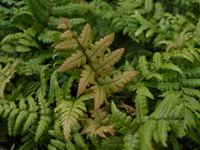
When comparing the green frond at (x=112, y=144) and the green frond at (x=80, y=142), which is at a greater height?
the green frond at (x=112, y=144)

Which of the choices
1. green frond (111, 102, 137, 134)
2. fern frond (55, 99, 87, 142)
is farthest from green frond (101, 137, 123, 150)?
fern frond (55, 99, 87, 142)

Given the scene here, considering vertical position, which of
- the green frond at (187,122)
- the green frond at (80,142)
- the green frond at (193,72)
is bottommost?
the green frond at (80,142)

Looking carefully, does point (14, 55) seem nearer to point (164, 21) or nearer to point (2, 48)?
point (2, 48)

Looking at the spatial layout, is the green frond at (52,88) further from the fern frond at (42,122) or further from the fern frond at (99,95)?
the fern frond at (99,95)

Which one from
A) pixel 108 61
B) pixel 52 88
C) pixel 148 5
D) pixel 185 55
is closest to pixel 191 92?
pixel 185 55

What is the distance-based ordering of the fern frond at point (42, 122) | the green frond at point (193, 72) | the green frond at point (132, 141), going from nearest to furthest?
the green frond at point (132, 141)
the fern frond at point (42, 122)
the green frond at point (193, 72)

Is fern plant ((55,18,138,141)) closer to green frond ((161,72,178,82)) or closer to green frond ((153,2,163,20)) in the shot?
green frond ((161,72,178,82))

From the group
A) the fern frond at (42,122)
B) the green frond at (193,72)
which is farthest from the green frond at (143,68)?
the fern frond at (42,122)

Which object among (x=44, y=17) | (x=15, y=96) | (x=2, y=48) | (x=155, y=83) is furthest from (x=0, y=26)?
Answer: (x=155, y=83)
